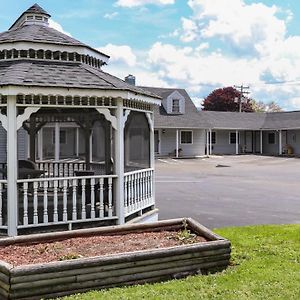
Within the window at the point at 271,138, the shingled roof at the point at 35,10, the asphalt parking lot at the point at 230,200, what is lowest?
the asphalt parking lot at the point at 230,200

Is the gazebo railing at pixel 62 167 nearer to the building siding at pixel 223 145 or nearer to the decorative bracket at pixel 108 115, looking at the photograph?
the decorative bracket at pixel 108 115

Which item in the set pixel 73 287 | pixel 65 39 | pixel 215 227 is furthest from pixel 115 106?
pixel 73 287

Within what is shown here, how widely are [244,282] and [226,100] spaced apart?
62.8m

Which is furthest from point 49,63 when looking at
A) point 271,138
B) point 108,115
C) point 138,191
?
point 271,138

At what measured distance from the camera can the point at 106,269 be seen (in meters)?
5.59

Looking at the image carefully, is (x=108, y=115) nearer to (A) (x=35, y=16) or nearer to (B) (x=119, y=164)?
(B) (x=119, y=164)

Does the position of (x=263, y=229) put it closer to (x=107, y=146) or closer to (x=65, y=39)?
(x=107, y=146)

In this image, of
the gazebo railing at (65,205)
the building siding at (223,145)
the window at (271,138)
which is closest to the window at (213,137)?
the building siding at (223,145)

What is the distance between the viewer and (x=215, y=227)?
995 centimetres

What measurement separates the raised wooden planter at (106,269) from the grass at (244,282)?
0.15 m

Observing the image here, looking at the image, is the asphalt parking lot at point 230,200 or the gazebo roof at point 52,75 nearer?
the gazebo roof at point 52,75

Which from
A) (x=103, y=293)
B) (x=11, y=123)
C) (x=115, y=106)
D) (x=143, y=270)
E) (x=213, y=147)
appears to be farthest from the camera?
(x=213, y=147)

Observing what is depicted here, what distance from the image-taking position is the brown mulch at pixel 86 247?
600 cm

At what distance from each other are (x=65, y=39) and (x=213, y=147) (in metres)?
35.6
